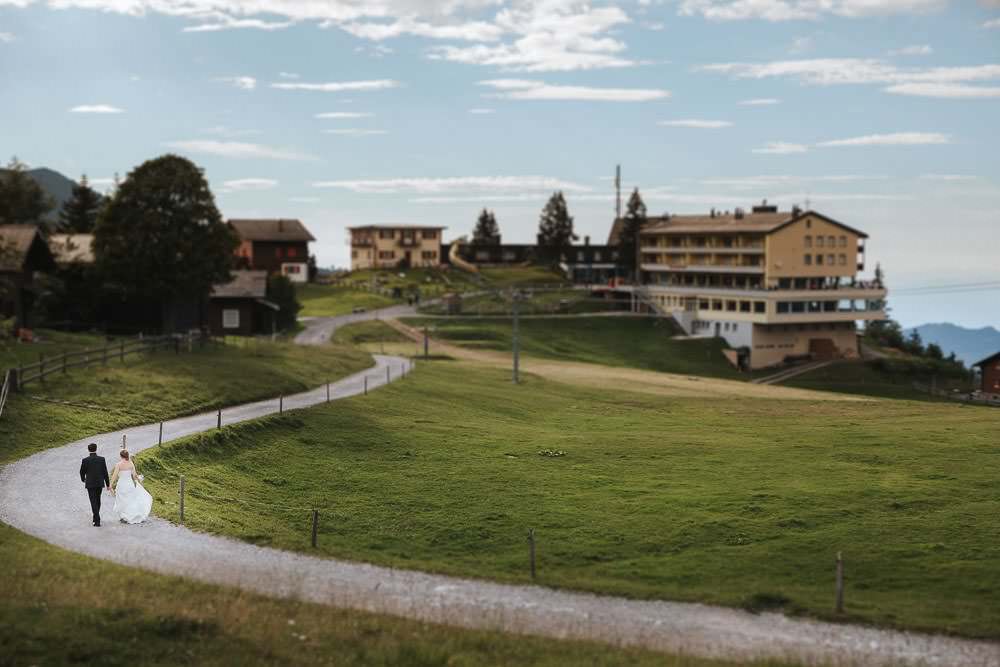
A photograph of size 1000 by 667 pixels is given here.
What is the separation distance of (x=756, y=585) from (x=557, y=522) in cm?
808

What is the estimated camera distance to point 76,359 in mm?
57594

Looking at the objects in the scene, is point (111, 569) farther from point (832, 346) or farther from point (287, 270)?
point (287, 270)

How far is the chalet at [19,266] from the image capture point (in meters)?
74.1

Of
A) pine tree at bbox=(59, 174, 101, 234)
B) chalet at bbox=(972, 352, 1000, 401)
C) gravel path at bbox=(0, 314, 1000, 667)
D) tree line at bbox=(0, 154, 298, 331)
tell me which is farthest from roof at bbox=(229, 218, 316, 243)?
gravel path at bbox=(0, 314, 1000, 667)

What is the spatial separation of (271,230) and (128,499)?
138987mm

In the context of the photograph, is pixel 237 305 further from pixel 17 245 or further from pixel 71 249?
pixel 17 245

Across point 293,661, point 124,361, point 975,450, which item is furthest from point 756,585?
point 124,361

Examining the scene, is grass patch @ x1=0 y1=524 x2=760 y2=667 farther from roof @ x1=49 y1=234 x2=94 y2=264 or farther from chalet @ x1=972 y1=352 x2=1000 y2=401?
chalet @ x1=972 y1=352 x2=1000 y2=401

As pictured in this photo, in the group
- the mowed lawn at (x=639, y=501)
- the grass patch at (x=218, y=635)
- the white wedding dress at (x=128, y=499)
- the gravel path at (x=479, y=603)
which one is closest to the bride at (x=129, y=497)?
the white wedding dress at (x=128, y=499)

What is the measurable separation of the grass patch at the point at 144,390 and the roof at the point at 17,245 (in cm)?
1493

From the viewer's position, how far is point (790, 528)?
3167 cm

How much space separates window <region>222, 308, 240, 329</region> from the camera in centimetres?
10156

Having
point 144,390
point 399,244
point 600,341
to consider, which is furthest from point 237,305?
point 399,244

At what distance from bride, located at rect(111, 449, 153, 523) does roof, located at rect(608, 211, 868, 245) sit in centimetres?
10955
